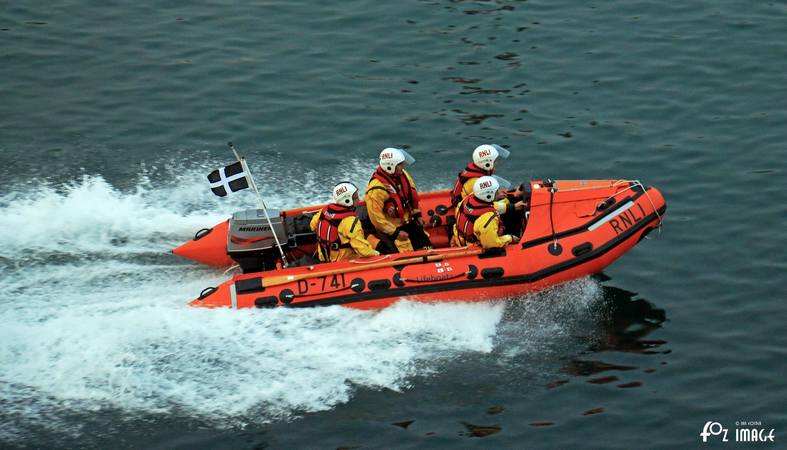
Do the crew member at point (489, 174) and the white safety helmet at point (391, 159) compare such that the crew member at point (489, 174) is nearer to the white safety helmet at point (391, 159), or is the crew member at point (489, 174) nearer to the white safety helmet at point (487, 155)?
the white safety helmet at point (487, 155)

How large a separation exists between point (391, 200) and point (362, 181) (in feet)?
8.44

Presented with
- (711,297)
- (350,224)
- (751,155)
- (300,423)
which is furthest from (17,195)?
(751,155)

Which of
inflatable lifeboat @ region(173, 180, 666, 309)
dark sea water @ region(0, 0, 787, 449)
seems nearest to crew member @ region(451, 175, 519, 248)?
inflatable lifeboat @ region(173, 180, 666, 309)

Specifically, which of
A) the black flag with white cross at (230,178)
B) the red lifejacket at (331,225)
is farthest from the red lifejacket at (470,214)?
the black flag with white cross at (230,178)

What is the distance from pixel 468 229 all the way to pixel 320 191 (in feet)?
10.5

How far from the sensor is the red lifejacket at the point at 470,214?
11.6 metres

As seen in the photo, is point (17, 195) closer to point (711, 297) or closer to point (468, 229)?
point (468, 229)

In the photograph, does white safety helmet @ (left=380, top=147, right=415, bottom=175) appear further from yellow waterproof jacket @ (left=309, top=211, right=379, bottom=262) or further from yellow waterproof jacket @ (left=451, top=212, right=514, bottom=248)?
yellow waterproof jacket @ (left=451, top=212, right=514, bottom=248)

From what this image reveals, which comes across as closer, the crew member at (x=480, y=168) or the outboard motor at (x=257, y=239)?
the outboard motor at (x=257, y=239)

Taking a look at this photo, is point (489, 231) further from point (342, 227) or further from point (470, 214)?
point (342, 227)

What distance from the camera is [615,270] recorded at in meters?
12.8

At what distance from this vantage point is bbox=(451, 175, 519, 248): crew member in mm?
11523

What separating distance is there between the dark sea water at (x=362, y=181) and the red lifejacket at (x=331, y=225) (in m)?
0.80

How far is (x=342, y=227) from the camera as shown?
11.6 metres
